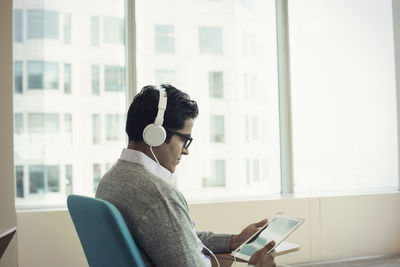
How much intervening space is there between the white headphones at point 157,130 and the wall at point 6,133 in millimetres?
1708

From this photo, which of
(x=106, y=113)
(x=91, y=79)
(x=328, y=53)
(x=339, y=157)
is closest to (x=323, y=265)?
(x=339, y=157)

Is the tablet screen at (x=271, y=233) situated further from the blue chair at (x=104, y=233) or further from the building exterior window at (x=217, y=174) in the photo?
the building exterior window at (x=217, y=174)

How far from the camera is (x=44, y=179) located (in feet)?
9.38

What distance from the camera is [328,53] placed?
3627mm

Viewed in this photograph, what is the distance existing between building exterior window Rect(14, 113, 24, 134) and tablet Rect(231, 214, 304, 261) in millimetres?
1966

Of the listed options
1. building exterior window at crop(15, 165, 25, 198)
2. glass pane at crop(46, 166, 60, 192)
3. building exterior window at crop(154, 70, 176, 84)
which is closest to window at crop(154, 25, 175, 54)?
building exterior window at crop(154, 70, 176, 84)

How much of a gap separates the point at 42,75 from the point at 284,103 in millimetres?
1978

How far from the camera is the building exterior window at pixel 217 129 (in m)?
3.29

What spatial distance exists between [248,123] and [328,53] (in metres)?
1.03

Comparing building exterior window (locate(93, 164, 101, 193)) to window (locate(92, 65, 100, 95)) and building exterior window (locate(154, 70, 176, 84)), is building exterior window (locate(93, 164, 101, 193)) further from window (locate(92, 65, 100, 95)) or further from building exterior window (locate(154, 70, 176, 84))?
building exterior window (locate(154, 70, 176, 84))

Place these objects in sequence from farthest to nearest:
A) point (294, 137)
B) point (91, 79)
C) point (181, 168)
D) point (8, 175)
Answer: point (294, 137), point (181, 168), point (91, 79), point (8, 175)

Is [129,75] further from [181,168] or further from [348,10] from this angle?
[348,10]

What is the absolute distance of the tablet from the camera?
4.79 ft

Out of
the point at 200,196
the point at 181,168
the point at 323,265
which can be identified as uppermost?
the point at 181,168
